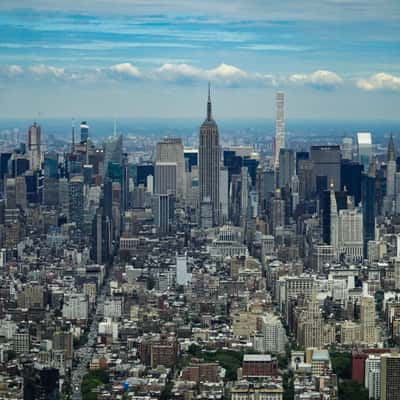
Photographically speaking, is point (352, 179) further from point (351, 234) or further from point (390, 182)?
point (351, 234)

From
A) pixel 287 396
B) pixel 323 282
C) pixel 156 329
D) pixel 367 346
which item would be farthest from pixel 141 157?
pixel 287 396

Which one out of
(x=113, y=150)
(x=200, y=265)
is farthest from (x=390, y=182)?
(x=113, y=150)

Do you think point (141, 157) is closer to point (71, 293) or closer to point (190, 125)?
point (190, 125)

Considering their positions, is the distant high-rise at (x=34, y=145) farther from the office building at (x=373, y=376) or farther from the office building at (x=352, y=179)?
the office building at (x=373, y=376)

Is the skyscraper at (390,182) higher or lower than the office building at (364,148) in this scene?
lower

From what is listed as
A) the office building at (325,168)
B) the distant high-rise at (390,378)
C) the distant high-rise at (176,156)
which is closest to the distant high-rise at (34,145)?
the distant high-rise at (176,156)

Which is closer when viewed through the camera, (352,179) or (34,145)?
(34,145)
